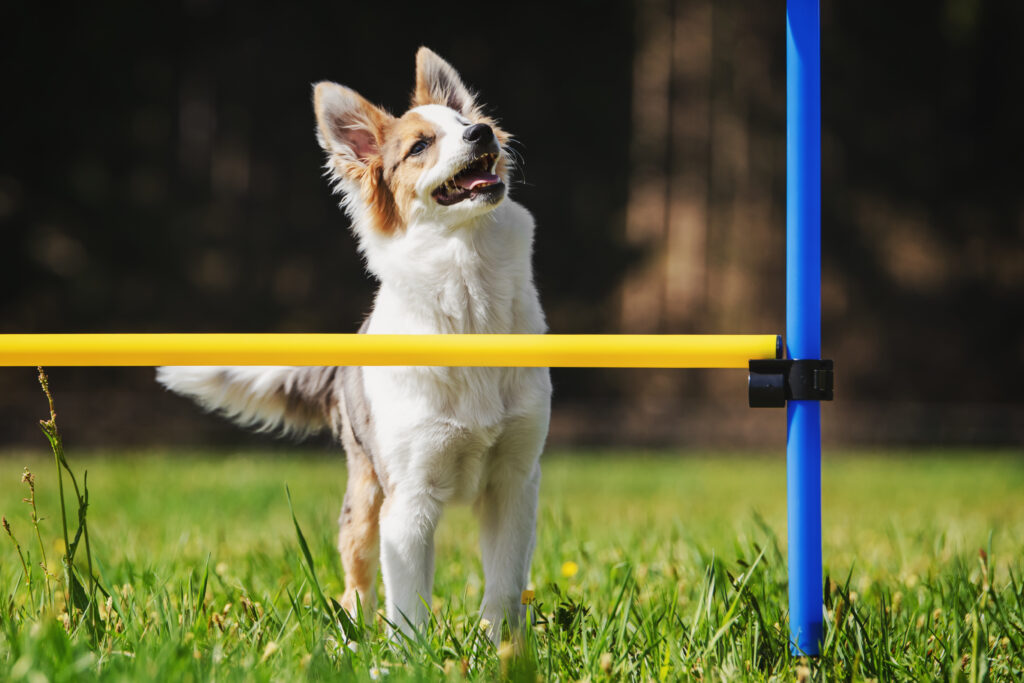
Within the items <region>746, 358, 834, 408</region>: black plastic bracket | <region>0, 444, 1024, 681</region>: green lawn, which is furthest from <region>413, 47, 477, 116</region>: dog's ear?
<region>0, 444, 1024, 681</region>: green lawn

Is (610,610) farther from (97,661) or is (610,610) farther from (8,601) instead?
(8,601)

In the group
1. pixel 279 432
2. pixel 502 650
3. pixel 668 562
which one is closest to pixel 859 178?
pixel 668 562

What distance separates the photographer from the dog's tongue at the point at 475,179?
2.21 metres

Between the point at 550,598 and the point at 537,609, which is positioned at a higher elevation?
the point at 537,609

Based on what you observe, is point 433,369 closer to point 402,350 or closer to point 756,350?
point 402,350

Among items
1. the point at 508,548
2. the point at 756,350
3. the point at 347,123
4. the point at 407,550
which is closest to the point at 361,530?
the point at 407,550

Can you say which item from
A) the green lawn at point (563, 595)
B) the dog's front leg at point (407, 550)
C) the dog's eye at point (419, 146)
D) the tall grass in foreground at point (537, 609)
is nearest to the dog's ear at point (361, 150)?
the dog's eye at point (419, 146)

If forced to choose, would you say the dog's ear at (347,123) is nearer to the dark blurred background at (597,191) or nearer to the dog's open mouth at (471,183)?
the dog's open mouth at (471,183)

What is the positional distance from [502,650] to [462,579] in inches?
42.6

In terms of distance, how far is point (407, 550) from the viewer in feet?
7.01

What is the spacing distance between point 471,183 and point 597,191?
6.14m

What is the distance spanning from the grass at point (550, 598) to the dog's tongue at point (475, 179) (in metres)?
0.89

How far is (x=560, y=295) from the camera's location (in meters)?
7.98

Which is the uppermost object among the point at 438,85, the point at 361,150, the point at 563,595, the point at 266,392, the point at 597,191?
the point at 597,191
